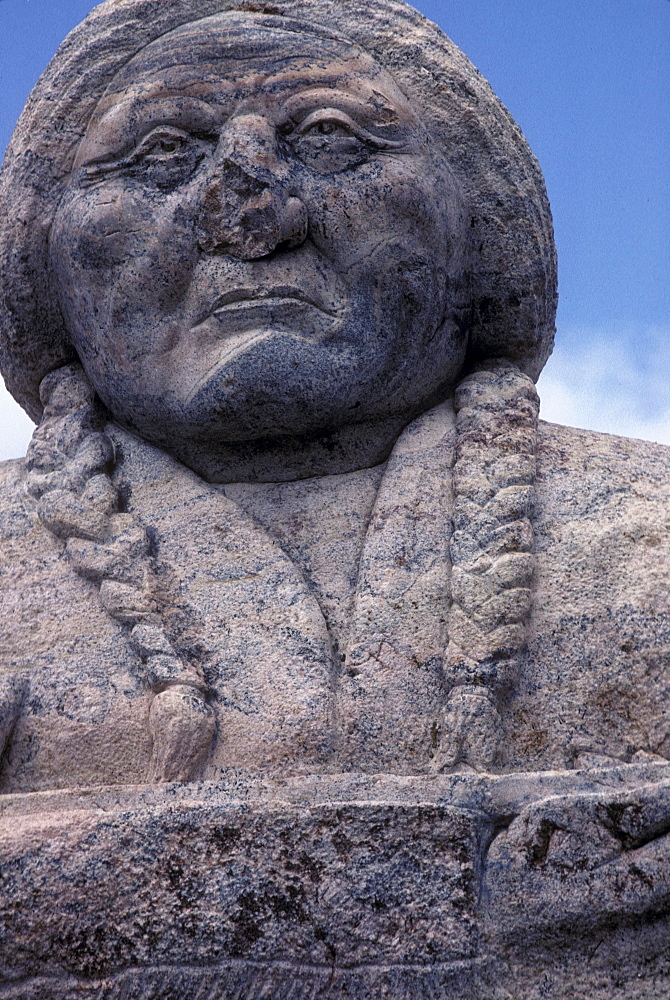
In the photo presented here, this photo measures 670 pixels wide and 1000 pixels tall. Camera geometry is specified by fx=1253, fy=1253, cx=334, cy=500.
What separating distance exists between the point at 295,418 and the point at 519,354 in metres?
0.83

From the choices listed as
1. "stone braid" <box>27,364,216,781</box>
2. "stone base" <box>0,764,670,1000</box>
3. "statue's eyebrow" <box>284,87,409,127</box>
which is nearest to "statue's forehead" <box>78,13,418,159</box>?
"statue's eyebrow" <box>284,87,409,127</box>

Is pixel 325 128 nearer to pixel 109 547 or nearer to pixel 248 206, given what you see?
pixel 248 206

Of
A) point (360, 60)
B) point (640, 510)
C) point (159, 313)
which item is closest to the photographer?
point (640, 510)

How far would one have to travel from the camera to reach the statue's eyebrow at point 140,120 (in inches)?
138

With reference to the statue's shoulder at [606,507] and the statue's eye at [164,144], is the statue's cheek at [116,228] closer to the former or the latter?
the statue's eye at [164,144]

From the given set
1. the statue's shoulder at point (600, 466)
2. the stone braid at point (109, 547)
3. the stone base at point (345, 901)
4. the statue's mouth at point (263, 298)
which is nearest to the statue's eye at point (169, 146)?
the statue's mouth at point (263, 298)

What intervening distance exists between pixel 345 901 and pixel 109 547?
1215 millimetres

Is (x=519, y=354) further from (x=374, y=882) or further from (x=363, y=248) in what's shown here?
(x=374, y=882)

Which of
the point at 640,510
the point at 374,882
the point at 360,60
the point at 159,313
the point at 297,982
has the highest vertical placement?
the point at 360,60

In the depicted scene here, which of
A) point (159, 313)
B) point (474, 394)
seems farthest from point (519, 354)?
point (159, 313)

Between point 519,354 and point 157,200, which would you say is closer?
point 157,200

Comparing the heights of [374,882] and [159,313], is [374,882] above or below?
below

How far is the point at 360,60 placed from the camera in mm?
3705

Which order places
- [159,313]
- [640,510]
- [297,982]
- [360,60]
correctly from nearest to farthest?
[297,982], [640,510], [159,313], [360,60]
